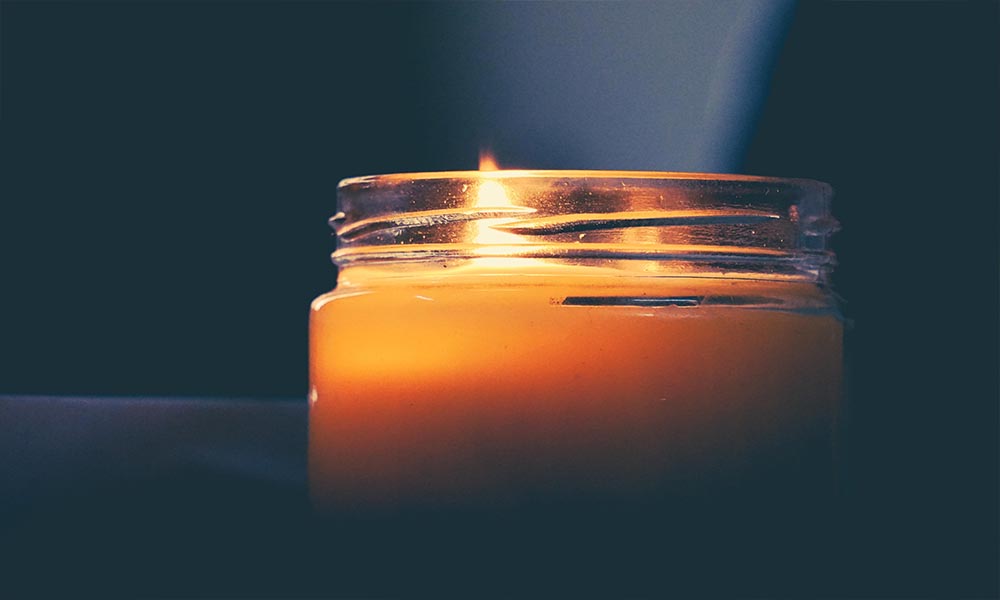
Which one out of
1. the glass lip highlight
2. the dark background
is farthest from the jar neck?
the dark background

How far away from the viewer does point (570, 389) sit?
0.60m

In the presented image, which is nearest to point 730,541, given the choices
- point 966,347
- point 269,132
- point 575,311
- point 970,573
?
point 575,311

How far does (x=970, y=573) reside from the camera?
2.63ft

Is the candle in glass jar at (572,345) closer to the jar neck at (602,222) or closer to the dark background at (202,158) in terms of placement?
the jar neck at (602,222)

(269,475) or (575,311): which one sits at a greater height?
(575,311)

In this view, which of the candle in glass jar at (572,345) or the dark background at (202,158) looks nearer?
the candle in glass jar at (572,345)

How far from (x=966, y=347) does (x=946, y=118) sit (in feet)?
A: 0.58

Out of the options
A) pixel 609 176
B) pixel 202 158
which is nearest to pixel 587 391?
pixel 609 176

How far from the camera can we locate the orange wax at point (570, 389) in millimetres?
602

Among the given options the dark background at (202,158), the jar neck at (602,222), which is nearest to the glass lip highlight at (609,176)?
the jar neck at (602,222)

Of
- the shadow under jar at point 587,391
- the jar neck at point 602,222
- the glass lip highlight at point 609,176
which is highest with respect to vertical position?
the glass lip highlight at point 609,176

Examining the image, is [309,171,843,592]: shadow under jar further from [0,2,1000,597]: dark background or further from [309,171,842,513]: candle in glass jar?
[0,2,1000,597]: dark background

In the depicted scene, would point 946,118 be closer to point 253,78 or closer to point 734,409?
point 734,409

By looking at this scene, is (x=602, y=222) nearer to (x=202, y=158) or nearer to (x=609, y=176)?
(x=609, y=176)
